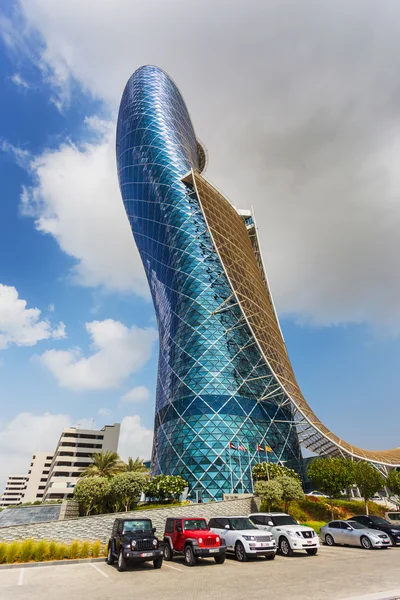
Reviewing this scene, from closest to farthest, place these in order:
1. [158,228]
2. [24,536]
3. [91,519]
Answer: [24,536]
[91,519]
[158,228]

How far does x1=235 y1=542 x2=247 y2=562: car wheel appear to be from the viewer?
1476 cm

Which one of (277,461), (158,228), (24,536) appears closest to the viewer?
(24,536)

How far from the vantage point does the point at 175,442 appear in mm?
47375

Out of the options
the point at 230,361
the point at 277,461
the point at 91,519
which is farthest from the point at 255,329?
the point at 91,519

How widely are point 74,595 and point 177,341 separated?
45800 millimetres

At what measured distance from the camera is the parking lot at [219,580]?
9562 millimetres

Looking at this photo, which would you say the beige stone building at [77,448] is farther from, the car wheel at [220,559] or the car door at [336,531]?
the car wheel at [220,559]

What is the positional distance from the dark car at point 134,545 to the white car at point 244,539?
10.6 ft

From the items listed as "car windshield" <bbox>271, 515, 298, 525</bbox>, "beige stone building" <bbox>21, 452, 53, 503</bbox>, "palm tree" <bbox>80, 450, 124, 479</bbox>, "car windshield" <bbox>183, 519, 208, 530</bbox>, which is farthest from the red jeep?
"beige stone building" <bbox>21, 452, 53, 503</bbox>

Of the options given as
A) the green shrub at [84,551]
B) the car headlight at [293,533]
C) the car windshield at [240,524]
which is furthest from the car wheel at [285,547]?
the green shrub at [84,551]

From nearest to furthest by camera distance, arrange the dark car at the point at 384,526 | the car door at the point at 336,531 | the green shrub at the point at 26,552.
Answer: the green shrub at the point at 26,552 → the dark car at the point at 384,526 → the car door at the point at 336,531

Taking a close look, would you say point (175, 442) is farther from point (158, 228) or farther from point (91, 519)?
point (158, 228)

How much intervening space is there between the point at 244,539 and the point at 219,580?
4076mm

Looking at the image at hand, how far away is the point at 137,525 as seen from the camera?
1484cm
